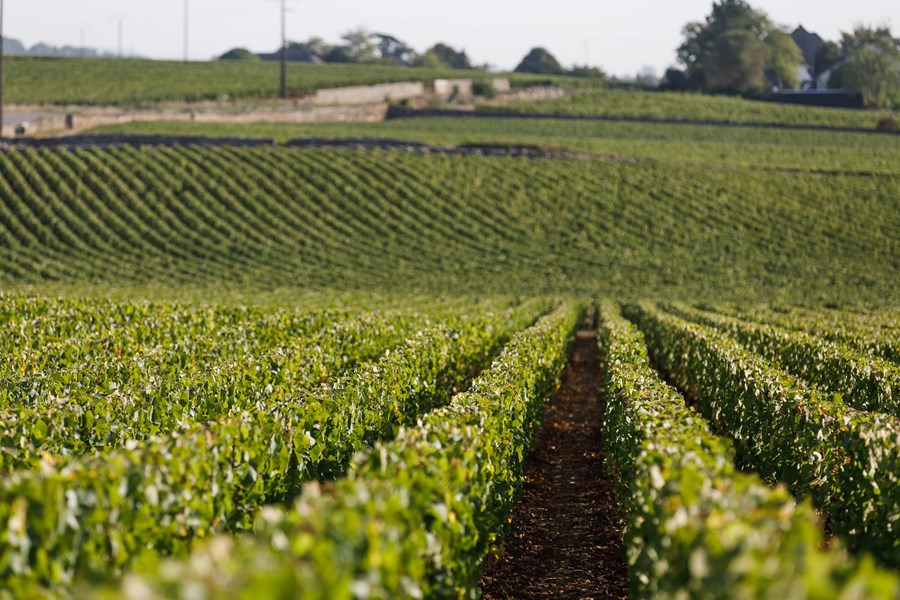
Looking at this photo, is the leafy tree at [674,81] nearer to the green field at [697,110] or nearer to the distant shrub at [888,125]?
Result: the green field at [697,110]

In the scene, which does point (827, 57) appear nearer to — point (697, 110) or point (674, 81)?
point (674, 81)

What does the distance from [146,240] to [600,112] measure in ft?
185

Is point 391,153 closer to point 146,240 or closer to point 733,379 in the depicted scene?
point 146,240

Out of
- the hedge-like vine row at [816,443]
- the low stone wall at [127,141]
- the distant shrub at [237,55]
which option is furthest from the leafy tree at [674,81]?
the hedge-like vine row at [816,443]

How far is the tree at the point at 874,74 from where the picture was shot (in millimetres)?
113062

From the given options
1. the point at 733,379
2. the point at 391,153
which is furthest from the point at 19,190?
the point at 733,379

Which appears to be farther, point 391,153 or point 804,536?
point 391,153

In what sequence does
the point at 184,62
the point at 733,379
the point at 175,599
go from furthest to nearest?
1. the point at 184,62
2. the point at 733,379
3. the point at 175,599

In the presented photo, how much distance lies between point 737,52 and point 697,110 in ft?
80.8

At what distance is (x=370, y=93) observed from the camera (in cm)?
10575

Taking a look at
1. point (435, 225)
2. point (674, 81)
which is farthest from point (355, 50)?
point (435, 225)

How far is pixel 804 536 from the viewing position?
4.74 meters

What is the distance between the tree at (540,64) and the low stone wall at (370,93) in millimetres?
61613

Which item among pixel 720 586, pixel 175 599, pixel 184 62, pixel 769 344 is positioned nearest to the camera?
pixel 175 599
